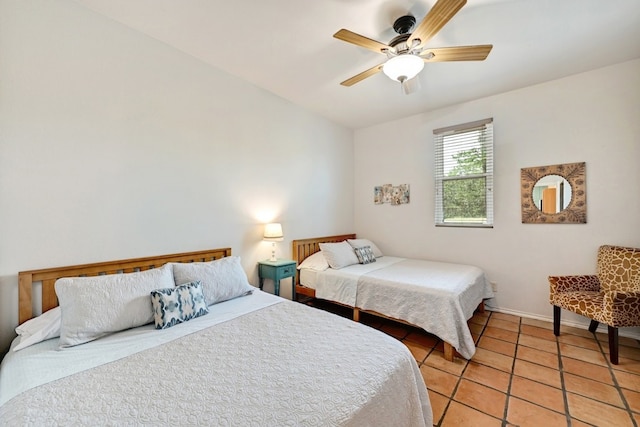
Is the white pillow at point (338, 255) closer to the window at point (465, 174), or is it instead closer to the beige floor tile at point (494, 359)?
the window at point (465, 174)

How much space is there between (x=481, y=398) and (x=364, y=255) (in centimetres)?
A: 195

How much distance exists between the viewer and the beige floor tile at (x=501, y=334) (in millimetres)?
2617

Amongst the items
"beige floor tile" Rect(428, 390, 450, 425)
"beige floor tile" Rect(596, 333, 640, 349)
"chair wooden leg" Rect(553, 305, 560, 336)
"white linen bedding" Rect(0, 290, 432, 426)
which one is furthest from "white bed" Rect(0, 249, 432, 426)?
"beige floor tile" Rect(596, 333, 640, 349)

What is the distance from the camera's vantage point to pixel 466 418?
1.66 metres

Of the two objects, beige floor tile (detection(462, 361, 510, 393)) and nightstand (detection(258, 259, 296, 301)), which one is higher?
nightstand (detection(258, 259, 296, 301))

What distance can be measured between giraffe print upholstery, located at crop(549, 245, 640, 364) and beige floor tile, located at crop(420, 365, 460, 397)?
1374 mm

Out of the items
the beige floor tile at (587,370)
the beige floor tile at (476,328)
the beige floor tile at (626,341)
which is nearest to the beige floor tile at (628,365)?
the beige floor tile at (587,370)

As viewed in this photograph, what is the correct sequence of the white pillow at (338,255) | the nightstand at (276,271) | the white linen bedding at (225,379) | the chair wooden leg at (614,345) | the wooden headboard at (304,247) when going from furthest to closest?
the wooden headboard at (304,247) → the white pillow at (338,255) → the nightstand at (276,271) → the chair wooden leg at (614,345) → the white linen bedding at (225,379)

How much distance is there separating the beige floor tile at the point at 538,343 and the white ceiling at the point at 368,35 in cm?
270

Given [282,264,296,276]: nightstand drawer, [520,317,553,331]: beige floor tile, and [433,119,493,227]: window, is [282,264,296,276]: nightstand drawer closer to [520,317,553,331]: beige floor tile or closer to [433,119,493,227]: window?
[433,119,493,227]: window

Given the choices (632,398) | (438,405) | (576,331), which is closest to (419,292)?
(438,405)

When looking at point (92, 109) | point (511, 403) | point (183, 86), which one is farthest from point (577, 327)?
point (92, 109)

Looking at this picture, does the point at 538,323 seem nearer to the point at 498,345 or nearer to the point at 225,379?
the point at 498,345

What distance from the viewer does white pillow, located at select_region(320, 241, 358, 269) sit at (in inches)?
128
